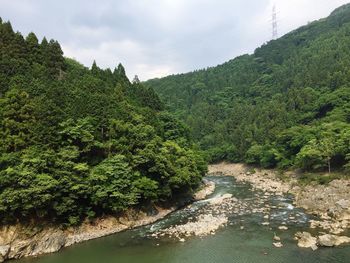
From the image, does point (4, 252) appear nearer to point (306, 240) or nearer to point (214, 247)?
point (214, 247)

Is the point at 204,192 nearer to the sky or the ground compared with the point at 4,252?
nearer to the ground

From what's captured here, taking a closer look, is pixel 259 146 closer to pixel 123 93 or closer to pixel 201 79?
pixel 123 93

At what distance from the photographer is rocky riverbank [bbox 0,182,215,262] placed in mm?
26953

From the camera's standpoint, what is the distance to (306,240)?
27.0m

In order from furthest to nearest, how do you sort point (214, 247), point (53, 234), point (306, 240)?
point (53, 234)
point (214, 247)
point (306, 240)

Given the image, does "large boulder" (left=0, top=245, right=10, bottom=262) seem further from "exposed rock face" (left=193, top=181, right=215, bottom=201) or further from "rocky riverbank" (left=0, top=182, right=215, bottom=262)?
"exposed rock face" (left=193, top=181, right=215, bottom=201)

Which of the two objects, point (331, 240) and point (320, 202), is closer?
point (331, 240)

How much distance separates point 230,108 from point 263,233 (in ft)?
322

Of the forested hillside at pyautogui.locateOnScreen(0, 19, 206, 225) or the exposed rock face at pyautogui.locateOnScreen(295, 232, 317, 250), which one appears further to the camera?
the forested hillside at pyautogui.locateOnScreen(0, 19, 206, 225)

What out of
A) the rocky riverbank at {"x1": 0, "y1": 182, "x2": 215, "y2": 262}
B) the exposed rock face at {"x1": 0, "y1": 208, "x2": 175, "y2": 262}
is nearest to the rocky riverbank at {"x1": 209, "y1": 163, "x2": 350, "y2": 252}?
the rocky riverbank at {"x1": 0, "y1": 182, "x2": 215, "y2": 262}

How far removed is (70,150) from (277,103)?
230 ft

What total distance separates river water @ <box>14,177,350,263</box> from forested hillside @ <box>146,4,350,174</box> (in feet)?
67.7

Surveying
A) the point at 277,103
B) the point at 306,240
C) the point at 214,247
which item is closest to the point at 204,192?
the point at 214,247

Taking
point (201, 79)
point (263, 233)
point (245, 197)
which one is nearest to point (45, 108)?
point (263, 233)
